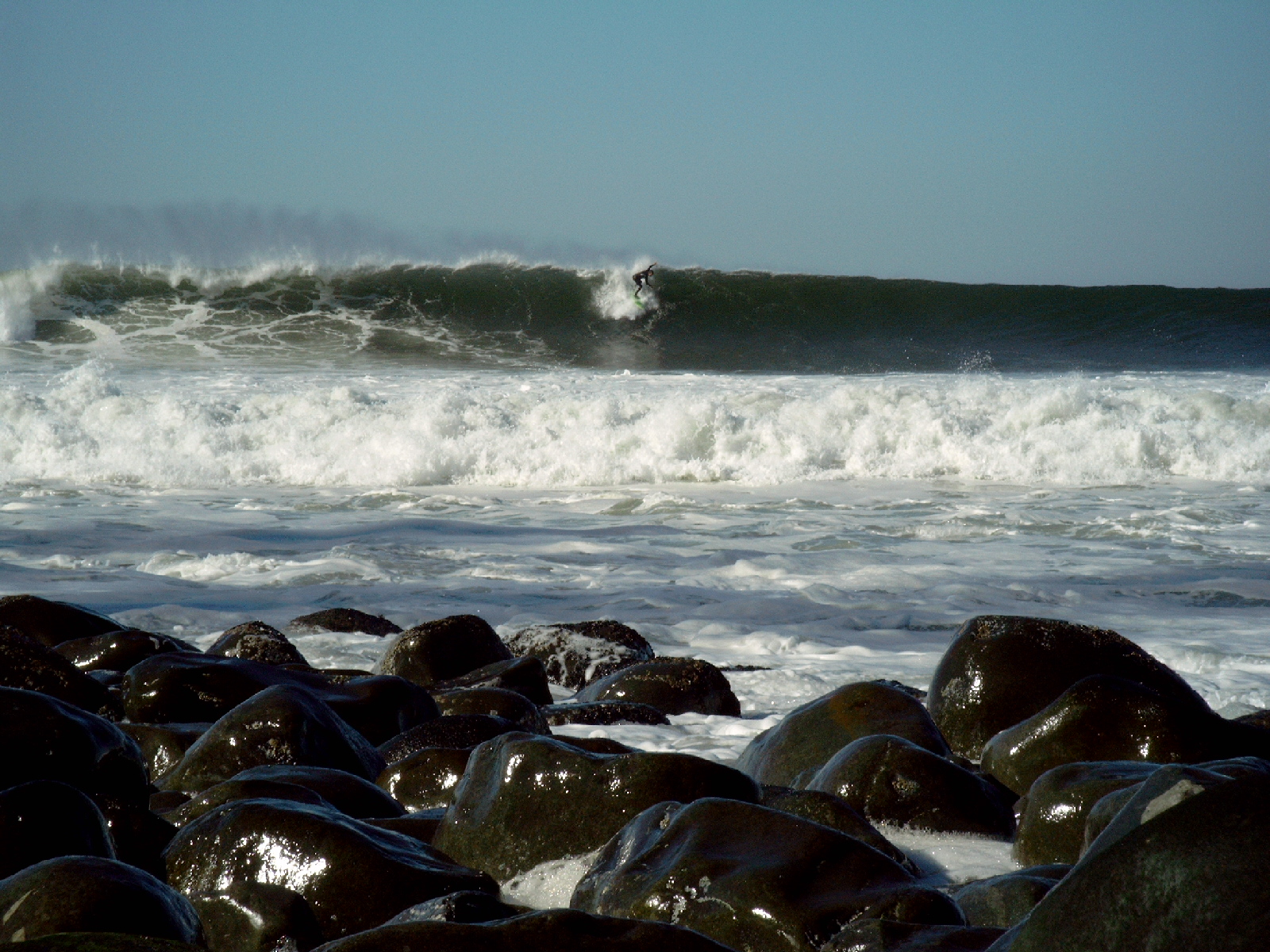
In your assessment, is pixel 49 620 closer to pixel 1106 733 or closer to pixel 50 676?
pixel 50 676

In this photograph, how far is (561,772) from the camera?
2.34 m

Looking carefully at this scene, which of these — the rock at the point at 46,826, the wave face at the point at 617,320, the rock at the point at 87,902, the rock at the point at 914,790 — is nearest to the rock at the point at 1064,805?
the rock at the point at 914,790

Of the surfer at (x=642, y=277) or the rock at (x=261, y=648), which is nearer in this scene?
the rock at (x=261, y=648)

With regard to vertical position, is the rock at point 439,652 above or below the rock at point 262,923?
below

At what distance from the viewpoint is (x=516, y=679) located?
4.18m

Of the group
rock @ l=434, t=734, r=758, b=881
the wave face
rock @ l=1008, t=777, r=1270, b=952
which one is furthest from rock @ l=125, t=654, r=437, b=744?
the wave face

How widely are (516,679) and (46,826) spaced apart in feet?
7.63

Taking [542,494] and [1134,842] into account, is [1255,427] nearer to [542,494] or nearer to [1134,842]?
[542,494]

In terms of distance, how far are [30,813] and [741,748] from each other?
6.87 ft

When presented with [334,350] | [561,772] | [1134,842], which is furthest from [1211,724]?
[334,350]

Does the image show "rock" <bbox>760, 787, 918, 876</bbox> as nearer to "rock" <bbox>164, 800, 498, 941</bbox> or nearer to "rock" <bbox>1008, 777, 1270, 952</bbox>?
"rock" <bbox>164, 800, 498, 941</bbox>

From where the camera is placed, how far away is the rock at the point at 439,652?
175 inches

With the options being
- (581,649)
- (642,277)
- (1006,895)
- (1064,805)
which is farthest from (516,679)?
(642,277)

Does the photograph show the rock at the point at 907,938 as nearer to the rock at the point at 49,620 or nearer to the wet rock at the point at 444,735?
the wet rock at the point at 444,735
